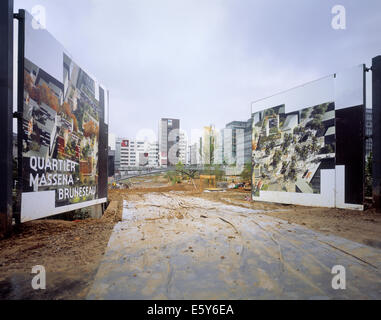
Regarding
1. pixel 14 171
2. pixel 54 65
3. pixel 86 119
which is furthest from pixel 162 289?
pixel 86 119

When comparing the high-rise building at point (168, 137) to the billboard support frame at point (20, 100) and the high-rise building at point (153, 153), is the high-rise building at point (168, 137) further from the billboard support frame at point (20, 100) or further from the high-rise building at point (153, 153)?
the billboard support frame at point (20, 100)

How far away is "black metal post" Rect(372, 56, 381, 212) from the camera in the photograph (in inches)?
395

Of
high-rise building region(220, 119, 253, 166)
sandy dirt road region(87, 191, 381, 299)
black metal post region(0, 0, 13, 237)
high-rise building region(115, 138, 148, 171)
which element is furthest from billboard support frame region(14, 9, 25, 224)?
high-rise building region(115, 138, 148, 171)

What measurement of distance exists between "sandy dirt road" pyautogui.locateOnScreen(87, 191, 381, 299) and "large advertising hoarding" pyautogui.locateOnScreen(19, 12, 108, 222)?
2.99 metres

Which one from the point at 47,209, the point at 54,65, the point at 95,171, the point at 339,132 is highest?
the point at 54,65

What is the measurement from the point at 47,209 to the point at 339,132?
13.8 meters

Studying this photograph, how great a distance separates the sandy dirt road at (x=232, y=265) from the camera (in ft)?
10.1

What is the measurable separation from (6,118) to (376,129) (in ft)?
48.8

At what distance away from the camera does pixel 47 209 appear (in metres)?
7.11

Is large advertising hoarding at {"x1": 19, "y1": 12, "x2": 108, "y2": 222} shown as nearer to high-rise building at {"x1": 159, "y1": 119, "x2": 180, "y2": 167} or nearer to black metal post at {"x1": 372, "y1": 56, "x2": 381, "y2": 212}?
black metal post at {"x1": 372, "y1": 56, "x2": 381, "y2": 212}

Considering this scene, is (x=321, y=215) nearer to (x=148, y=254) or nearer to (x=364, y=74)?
(x=364, y=74)

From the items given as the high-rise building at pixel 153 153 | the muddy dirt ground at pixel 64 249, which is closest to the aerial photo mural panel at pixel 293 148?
the muddy dirt ground at pixel 64 249

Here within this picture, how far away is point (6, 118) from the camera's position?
5.72 meters
